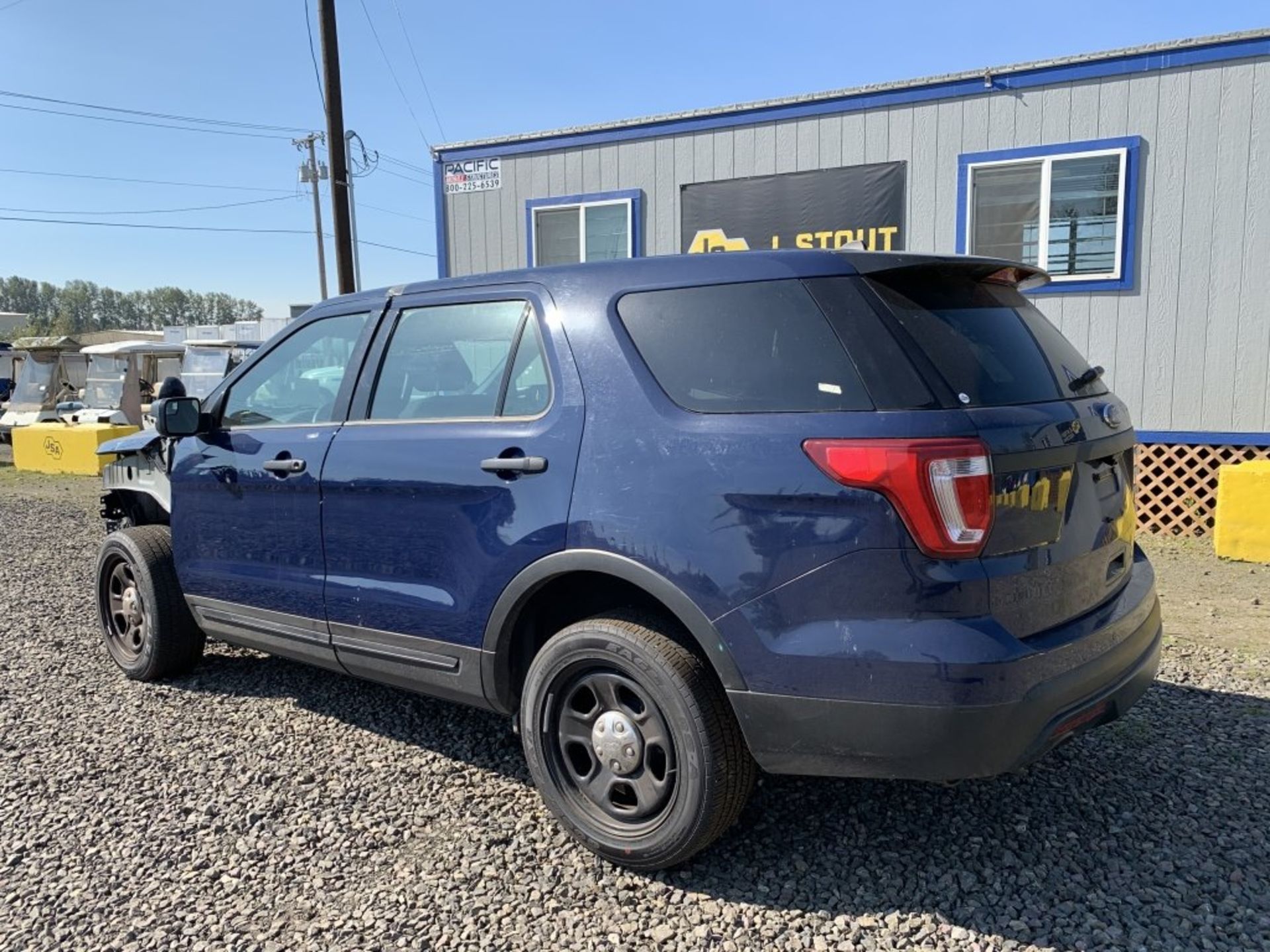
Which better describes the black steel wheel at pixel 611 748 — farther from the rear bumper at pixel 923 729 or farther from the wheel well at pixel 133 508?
the wheel well at pixel 133 508

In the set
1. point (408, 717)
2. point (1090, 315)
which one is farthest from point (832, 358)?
point (1090, 315)

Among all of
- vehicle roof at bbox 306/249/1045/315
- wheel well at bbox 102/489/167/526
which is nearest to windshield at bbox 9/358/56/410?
wheel well at bbox 102/489/167/526

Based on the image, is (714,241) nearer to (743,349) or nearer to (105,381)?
(743,349)

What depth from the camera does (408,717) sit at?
13.5ft

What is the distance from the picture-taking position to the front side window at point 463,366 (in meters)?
3.16

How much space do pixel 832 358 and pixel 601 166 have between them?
766 cm

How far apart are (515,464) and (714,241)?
22.0 ft

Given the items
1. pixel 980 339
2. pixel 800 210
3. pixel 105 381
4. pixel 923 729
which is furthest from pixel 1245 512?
pixel 105 381

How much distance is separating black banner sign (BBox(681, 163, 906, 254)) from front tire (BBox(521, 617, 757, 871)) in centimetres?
621

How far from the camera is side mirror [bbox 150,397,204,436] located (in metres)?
4.09

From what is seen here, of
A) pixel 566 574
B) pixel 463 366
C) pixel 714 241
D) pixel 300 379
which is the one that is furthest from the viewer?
pixel 714 241

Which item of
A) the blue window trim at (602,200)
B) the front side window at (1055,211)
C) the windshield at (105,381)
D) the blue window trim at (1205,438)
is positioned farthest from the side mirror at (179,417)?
the windshield at (105,381)

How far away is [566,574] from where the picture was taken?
2930 millimetres

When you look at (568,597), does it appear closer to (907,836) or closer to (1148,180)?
(907,836)
